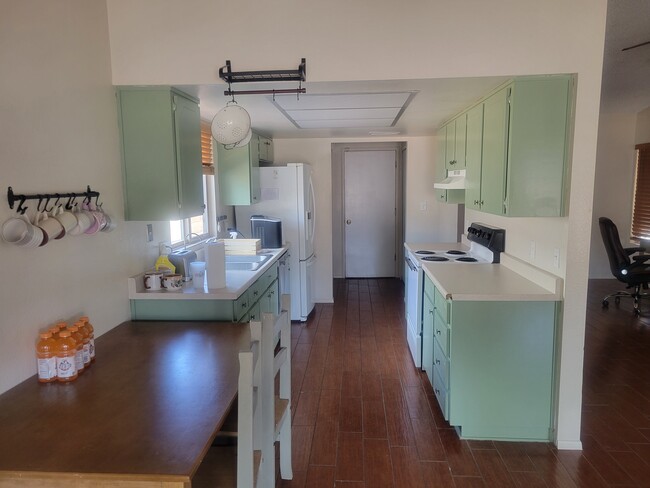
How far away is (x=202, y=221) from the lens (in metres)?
4.10

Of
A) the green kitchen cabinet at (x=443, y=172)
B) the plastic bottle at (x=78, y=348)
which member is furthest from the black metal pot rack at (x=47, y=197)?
the green kitchen cabinet at (x=443, y=172)

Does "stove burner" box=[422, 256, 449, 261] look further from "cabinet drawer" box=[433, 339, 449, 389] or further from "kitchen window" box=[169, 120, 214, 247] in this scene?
"kitchen window" box=[169, 120, 214, 247]

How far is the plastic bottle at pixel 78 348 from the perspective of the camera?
1.79 meters

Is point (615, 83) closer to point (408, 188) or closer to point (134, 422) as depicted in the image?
point (408, 188)

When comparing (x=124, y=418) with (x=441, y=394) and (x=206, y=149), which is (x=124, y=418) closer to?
(x=441, y=394)

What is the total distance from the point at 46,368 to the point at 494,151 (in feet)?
8.55

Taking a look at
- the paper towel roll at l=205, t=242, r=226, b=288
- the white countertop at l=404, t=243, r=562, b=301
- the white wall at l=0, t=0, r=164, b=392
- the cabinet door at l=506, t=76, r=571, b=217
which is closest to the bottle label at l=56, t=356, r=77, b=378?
the white wall at l=0, t=0, r=164, b=392

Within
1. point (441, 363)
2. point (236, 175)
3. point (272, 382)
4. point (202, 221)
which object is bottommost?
point (441, 363)

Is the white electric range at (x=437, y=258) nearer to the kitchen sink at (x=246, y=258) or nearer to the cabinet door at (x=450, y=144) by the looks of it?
the cabinet door at (x=450, y=144)

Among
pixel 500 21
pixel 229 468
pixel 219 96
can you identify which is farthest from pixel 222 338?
pixel 500 21

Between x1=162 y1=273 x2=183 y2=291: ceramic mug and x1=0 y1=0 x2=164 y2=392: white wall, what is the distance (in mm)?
225

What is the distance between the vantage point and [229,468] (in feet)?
5.02

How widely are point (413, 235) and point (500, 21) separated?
11.3 feet

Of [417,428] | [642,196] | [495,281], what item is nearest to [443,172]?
[495,281]
